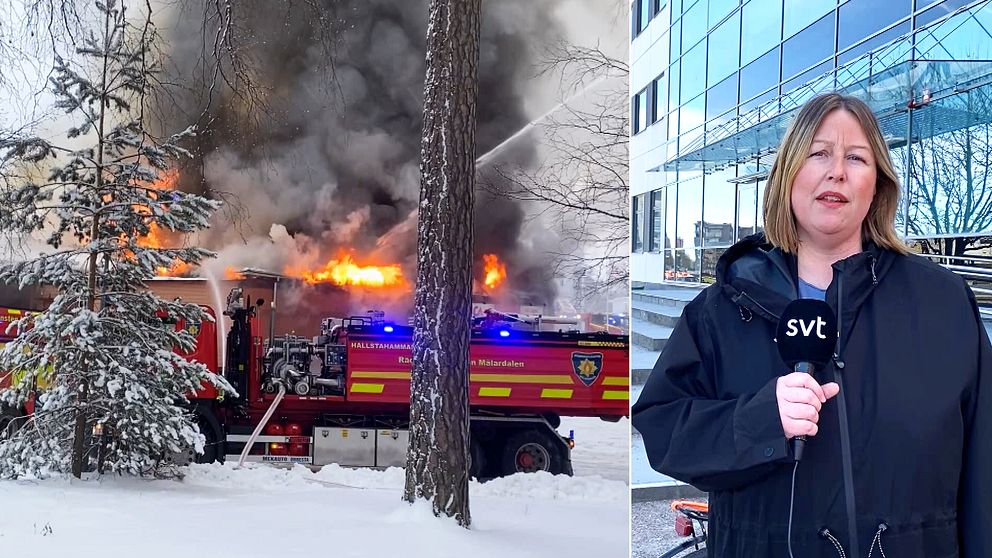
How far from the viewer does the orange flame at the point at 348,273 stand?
3459 mm

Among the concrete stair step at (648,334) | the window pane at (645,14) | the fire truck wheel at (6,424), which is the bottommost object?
the fire truck wheel at (6,424)

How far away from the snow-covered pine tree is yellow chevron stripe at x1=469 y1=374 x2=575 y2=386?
1.21 m

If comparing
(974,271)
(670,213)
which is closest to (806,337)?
(974,271)

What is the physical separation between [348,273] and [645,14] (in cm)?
165

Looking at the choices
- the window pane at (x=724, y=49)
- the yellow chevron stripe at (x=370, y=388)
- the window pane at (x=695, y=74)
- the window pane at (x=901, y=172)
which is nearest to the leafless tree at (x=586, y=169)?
the yellow chevron stripe at (x=370, y=388)

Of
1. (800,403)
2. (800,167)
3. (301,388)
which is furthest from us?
(301,388)

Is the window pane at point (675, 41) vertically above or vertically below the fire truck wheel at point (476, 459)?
above

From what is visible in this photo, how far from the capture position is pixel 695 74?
2211mm

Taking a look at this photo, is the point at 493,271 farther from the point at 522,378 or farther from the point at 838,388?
the point at 838,388

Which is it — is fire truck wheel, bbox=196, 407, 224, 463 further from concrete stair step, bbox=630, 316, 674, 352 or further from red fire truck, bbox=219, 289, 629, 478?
concrete stair step, bbox=630, 316, 674, 352

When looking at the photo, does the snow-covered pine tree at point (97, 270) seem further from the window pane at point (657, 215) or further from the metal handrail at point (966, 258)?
the metal handrail at point (966, 258)

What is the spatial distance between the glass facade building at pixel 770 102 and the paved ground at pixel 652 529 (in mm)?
696

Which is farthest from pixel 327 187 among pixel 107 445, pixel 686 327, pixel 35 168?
pixel 686 327

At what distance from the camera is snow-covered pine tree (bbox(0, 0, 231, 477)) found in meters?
3.22
